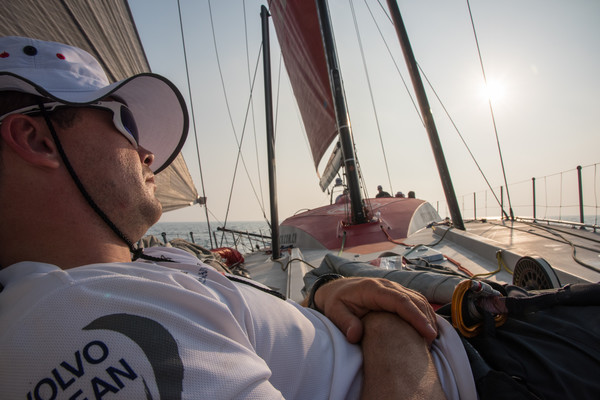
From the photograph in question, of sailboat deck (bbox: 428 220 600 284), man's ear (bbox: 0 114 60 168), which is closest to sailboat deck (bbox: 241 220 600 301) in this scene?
sailboat deck (bbox: 428 220 600 284)

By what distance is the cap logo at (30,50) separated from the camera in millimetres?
802

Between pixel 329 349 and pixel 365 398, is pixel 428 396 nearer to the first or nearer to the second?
pixel 365 398

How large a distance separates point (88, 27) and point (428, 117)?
3.94 meters

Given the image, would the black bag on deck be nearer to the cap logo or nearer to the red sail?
the cap logo

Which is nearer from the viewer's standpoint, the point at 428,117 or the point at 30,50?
the point at 30,50

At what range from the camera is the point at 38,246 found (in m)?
0.71

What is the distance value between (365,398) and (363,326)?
0.75ft

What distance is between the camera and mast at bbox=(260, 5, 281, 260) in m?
3.77

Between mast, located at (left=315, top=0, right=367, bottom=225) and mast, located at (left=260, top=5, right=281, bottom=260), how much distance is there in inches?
37.9

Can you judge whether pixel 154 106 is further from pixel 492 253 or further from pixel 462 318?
pixel 492 253

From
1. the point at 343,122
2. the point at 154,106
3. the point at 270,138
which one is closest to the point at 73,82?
the point at 154,106

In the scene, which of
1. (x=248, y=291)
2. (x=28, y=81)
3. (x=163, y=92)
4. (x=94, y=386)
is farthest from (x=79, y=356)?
(x=163, y=92)

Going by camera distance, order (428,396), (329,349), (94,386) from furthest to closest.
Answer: (329,349) → (428,396) → (94,386)

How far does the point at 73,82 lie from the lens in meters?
0.82
